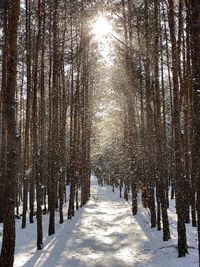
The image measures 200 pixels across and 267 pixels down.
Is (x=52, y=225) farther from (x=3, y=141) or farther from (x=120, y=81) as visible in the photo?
(x=120, y=81)

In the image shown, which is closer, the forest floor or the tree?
the tree

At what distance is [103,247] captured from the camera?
42.6 feet

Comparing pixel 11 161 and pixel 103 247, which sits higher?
pixel 11 161

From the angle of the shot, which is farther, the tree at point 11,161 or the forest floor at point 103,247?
the forest floor at point 103,247

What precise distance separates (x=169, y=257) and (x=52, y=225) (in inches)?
235

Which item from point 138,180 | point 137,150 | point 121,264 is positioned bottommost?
point 121,264

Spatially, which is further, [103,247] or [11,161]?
[103,247]

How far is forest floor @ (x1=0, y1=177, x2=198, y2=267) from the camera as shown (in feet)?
35.7

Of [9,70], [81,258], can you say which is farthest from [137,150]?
[9,70]

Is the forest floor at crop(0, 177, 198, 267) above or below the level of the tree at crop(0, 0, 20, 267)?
below

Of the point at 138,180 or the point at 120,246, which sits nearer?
the point at 120,246

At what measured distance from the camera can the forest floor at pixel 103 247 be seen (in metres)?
10.9

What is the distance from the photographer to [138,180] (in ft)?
69.5

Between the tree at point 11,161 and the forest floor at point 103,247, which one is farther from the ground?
the tree at point 11,161
